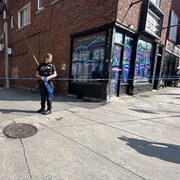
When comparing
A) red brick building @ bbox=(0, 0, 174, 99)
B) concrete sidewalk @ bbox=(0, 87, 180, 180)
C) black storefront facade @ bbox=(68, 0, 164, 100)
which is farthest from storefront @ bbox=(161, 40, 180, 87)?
concrete sidewalk @ bbox=(0, 87, 180, 180)

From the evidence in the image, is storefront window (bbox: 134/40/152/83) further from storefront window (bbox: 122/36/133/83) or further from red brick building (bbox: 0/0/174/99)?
storefront window (bbox: 122/36/133/83)

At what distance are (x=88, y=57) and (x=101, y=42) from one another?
3.30 ft

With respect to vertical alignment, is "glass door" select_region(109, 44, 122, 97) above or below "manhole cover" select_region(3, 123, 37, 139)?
above

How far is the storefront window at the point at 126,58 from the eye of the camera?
287 inches

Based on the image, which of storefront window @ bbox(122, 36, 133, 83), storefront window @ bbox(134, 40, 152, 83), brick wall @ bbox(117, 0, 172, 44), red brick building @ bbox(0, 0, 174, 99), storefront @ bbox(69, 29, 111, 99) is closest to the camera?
brick wall @ bbox(117, 0, 172, 44)

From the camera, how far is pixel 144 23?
739cm

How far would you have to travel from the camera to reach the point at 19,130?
371cm

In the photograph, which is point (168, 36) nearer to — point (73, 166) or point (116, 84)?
point (116, 84)

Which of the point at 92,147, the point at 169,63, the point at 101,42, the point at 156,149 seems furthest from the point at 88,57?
the point at 169,63

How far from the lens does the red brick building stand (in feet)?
21.6

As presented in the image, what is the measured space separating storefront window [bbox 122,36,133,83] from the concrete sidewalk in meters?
2.91

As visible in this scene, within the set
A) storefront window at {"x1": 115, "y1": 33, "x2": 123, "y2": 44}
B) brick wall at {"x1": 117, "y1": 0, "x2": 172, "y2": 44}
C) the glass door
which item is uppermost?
brick wall at {"x1": 117, "y1": 0, "x2": 172, "y2": 44}

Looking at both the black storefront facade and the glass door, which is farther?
the glass door

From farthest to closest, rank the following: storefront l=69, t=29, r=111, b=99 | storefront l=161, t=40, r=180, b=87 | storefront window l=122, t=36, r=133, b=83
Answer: storefront l=161, t=40, r=180, b=87 → storefront window l=122, t=36, r=133, b=83 → storefront l=69, t=29, r=111, b=99
